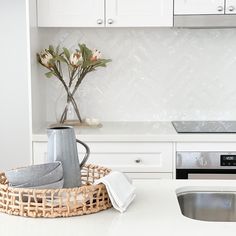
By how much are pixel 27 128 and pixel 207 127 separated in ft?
4.16

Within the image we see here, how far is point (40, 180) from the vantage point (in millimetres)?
1604

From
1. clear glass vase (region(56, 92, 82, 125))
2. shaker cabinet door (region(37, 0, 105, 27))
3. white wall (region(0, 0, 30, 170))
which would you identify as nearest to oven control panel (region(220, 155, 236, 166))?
clear glass vase (region(56, 92, 82, 125))

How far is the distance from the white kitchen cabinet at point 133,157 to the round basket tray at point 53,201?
1.47 m

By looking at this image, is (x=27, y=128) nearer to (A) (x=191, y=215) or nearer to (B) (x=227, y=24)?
(B) (x=227, y=24)

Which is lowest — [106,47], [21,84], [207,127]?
[207,127]

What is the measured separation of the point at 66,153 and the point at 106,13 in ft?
5.68

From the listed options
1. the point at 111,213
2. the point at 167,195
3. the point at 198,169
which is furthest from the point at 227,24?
the point at 111,213

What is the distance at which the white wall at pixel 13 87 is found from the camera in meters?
3.46

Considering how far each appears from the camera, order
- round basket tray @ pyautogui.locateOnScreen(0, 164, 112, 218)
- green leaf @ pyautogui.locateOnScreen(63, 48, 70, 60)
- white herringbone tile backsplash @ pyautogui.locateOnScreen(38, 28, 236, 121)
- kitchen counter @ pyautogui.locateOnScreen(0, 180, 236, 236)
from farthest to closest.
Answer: white herringbone tile backsplash @ pyautogui.locateOnScreen(38, 28, 236, 121), green leaf @ pyautogui.locateOnScreen(63, 48, 70, 60), round basket tray @ pyautogui.locateOnScreen(0, 164, 112, 218), kitchen counter @ pyautogui.locateOnScreen(0, 180, 236, 236)

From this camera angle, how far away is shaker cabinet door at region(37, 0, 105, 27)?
10.5ft

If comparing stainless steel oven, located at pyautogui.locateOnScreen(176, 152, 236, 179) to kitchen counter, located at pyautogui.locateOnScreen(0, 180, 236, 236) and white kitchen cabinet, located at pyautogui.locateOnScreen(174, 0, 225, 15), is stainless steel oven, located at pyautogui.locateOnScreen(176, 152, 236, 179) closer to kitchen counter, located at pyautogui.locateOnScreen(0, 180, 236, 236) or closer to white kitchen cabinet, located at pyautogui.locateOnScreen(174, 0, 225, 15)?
white kitchen cabinet, located at pyautogui.locateOnScreen(174, 0, 225, 15)

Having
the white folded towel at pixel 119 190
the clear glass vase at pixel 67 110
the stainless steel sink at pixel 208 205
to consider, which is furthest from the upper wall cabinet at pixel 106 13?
the white folded towel at pixel 119 190

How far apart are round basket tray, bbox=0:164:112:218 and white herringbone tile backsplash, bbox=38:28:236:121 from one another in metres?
2.05

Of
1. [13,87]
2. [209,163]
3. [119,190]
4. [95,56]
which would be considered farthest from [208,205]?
[13,87]
